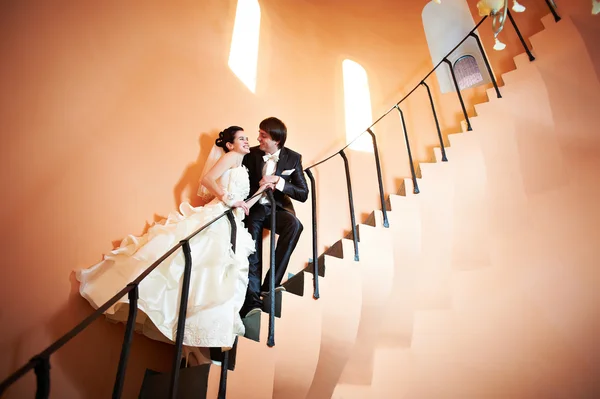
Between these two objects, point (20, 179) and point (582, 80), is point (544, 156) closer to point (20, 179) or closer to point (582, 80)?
point (582, 80)

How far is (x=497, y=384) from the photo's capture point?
3416 millimetres

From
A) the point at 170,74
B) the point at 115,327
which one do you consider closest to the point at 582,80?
the point at 170,74

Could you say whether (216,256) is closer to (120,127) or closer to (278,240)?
(278,240)

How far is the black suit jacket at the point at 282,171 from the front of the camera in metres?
3.43

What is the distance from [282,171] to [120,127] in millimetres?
1340

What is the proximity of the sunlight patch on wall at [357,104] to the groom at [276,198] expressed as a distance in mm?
1658

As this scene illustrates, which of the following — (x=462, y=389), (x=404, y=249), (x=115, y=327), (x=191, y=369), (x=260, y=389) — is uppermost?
(x=404, y=249)

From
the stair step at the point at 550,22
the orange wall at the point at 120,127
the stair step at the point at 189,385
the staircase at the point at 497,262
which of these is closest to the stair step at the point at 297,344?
the staircase at the point at 497,262

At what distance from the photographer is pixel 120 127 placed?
3.21 meters

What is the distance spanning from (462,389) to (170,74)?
377cm

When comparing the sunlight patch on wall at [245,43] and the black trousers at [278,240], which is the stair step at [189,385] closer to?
the black trousers at [278,240]

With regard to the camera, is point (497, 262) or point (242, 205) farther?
point (497, 262)

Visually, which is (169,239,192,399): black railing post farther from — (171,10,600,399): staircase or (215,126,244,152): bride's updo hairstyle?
(215,126,244,152): bride's updo hairstyle

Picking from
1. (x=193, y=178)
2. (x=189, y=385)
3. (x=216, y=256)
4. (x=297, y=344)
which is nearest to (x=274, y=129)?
(x=193, y=178)
